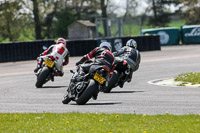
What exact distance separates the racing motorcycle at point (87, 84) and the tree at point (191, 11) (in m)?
60.7

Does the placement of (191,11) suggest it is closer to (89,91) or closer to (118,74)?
(118,74)

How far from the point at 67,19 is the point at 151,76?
4653cm

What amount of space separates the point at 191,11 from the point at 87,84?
6312 cm

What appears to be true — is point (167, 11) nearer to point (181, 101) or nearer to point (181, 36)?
point (181, 36)

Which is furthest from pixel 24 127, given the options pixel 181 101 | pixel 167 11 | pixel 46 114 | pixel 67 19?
pixel 167 11

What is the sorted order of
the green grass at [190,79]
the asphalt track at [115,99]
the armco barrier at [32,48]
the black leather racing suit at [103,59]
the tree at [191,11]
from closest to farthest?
the asphalt track at [115,99] < the black leather racing suit at [103,59] < the green grass at [190,79] < the armco barrier at [32,48] < the tree at [191,11]

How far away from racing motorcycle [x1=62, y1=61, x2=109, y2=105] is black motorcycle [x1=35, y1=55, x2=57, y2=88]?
4481 mm

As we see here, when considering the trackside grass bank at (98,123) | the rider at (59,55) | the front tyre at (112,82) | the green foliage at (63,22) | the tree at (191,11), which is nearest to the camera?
the trackside grass bank at (98,123)

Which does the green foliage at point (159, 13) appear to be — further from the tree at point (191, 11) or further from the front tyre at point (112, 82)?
the front tyre at point (112, 82)

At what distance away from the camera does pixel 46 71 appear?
53.4 ft

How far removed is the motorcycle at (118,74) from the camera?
14.5 meters

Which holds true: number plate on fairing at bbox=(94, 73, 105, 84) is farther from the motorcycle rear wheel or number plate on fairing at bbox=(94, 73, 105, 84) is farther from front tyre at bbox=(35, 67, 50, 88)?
front tyre at bbox=(35, 67, 50, 88)

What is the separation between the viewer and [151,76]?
63.7 ft

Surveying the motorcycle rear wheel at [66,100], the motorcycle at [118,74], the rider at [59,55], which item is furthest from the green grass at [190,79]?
the motorcycle rear wheel at [66,100]
